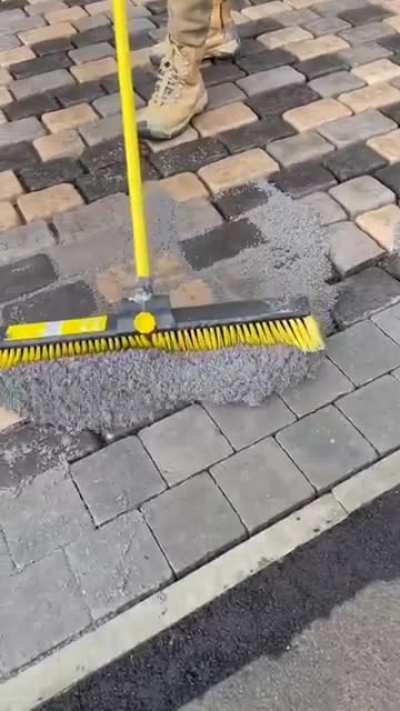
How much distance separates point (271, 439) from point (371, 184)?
103cm

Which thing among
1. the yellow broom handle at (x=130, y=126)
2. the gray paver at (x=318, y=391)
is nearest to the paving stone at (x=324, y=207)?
the gray paver at (x=318, y=391)

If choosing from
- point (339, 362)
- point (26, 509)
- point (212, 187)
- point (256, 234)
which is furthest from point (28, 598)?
point (212, 187)

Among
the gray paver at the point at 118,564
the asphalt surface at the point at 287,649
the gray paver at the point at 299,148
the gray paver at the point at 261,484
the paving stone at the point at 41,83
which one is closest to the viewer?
the asphalt surface at the point at 287,649

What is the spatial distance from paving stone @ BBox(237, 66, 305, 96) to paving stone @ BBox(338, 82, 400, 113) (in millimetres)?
207

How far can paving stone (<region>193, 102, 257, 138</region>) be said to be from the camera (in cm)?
282

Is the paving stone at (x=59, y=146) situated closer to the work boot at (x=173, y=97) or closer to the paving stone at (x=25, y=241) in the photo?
the work boot at (x=173, y=97)

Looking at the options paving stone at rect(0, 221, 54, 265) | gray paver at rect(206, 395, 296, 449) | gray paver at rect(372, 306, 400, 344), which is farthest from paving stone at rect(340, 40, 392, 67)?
gray paver at rect(206, 395, 296, 449)

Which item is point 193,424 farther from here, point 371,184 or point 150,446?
point 371,184

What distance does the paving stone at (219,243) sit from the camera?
2363mm

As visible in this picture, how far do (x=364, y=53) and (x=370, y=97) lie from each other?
1.05 feet

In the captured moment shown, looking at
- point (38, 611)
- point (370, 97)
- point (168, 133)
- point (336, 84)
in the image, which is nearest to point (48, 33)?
point (168, 133)

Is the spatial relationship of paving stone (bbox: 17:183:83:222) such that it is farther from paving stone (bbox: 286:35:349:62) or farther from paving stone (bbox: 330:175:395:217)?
paving stone (bbox: 286:35:349:62)

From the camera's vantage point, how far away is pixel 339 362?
6.84ft

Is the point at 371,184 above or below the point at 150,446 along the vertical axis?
above
